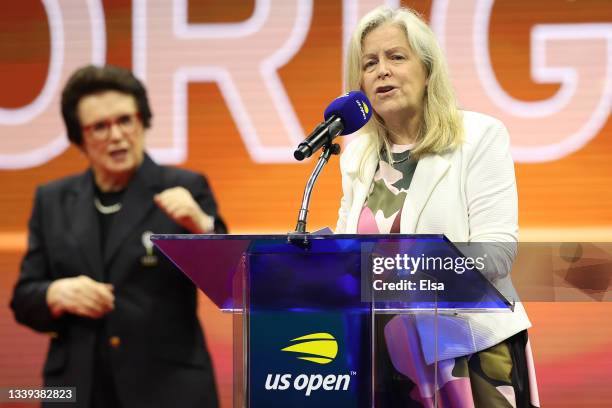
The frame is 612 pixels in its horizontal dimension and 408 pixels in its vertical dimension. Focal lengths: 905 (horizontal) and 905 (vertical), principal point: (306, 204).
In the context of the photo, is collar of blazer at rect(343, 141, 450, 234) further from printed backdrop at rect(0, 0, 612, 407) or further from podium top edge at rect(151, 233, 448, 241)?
printed backdrop at rect(0, 0, 612, 407)

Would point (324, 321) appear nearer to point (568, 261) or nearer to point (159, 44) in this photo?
point (568, 261)

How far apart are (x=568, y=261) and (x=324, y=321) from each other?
623mm

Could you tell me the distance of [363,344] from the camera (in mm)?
1632

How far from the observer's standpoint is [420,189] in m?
2.10

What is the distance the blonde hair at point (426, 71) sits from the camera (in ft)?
7.40

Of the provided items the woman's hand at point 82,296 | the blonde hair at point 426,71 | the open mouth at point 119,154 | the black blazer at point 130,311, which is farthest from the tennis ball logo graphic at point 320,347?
the open mouth at point 119,154

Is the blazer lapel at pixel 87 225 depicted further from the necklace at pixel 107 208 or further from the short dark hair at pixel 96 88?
the short dark hair at pixel 96 88

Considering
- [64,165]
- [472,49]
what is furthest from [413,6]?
[64,165]

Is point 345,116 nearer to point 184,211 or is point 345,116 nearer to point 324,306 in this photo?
point 324,306

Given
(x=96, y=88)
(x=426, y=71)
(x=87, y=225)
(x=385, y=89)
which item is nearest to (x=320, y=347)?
(x=385, y=89)

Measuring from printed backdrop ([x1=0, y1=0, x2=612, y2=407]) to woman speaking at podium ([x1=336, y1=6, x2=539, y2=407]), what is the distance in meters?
1.33

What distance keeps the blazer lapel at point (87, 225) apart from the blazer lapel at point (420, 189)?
1733 mm

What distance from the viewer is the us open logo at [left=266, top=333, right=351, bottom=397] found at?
1631mm

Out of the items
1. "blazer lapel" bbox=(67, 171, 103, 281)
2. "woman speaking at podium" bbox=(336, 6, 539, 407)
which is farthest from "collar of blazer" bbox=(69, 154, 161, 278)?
"woman speaking at podium" bbox=(336, 6, 539, 407)
